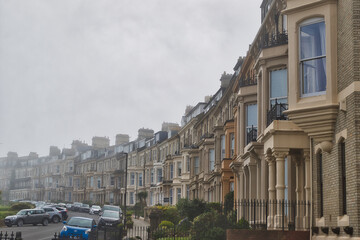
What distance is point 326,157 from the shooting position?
1580 centimetres

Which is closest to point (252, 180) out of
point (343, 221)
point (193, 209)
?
point (193, 209)

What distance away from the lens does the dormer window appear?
15617 mm

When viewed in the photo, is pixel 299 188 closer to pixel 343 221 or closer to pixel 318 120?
pixel 318 120

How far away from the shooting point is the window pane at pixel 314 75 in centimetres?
1555

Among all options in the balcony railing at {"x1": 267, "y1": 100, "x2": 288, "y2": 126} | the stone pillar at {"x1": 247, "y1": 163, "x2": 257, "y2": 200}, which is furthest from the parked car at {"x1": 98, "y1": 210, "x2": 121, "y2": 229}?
the balcony railing at {"x1": 267, "y1": 100, "x2": 288, "y2": 126}

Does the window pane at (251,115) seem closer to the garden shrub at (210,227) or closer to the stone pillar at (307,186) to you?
the garden shrub at (210,227)

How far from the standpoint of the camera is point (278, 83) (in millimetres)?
24688

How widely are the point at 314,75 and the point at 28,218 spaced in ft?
128

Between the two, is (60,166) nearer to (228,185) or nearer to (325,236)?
(228,185)

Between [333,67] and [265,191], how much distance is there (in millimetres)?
11192

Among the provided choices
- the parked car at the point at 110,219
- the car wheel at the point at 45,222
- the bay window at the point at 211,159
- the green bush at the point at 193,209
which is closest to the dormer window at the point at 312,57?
the green bush at the point at 193,209

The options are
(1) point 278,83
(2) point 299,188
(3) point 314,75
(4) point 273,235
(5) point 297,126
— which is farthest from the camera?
(1) point 278,83

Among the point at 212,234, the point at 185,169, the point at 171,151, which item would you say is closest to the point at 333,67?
the point at 212,234

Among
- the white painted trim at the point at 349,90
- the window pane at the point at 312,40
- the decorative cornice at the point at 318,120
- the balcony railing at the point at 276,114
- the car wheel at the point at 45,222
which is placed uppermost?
the window pane at the point at 312,40
